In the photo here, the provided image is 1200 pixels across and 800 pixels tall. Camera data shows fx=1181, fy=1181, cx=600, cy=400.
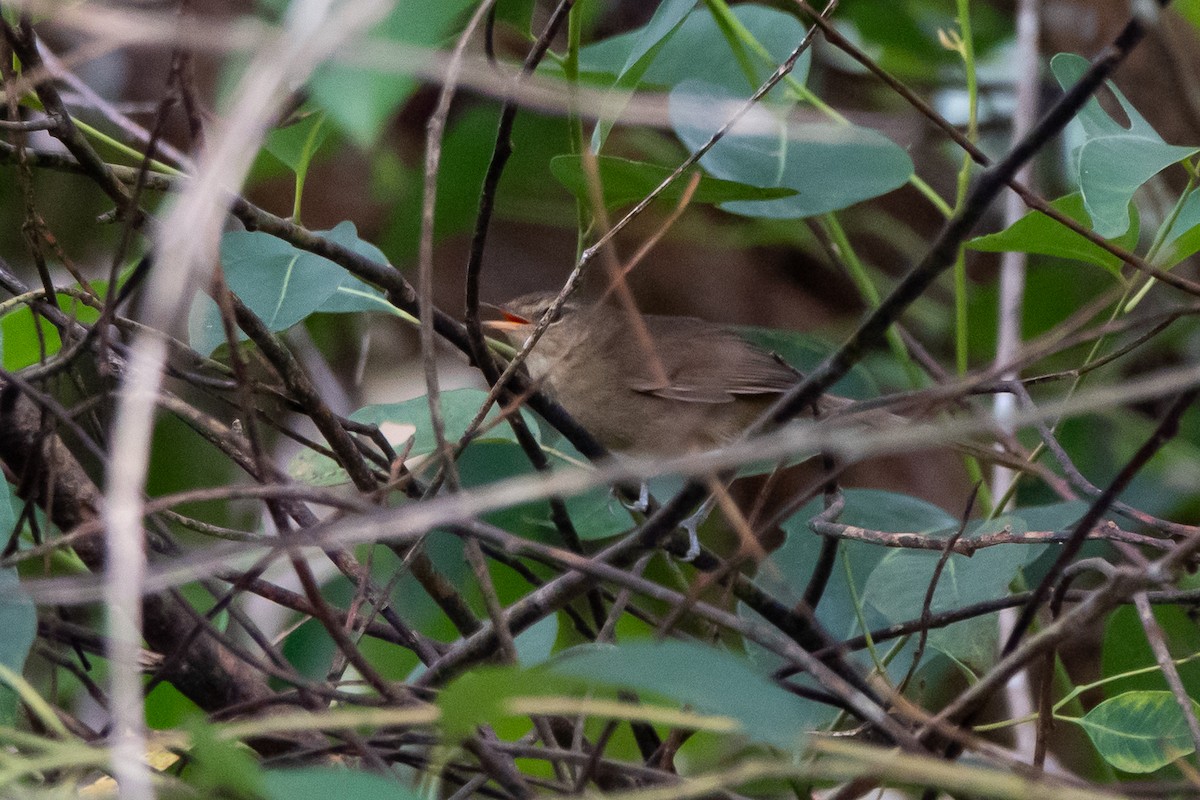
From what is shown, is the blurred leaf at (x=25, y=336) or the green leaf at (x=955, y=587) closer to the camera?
the green leaf at (x=955, y=587)

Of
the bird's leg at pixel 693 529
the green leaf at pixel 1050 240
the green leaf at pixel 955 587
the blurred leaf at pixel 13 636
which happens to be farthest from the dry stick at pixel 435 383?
the green leaf at pixel 1050 240

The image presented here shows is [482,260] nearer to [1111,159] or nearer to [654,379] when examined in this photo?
[1111,159]

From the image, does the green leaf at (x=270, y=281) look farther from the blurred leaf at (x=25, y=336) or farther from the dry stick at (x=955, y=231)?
the dry stick at (x=955, y=231)

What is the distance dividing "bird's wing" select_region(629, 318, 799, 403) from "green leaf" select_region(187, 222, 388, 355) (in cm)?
204

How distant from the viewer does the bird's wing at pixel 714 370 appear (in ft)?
14.4

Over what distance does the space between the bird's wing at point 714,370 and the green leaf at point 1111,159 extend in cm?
206

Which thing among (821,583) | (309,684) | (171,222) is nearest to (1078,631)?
(821,583)

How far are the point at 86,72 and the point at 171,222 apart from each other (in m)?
4.61

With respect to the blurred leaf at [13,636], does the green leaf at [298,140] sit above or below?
above

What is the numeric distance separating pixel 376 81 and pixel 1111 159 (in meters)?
1.73

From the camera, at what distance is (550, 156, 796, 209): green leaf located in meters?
2.43

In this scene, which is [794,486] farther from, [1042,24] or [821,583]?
[821,583]

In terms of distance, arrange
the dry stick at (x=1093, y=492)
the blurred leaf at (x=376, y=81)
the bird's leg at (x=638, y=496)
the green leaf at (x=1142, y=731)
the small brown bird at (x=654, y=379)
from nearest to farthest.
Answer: the blurred leaf at (x=376, y=81) < the green leaf at (x=1142, y=731) < the dry stick at (x=1093, y=492) < the bird's leg at (x=638, y=496) < the small brown bird at (x=654, y=379)

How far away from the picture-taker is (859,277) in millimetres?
3020
